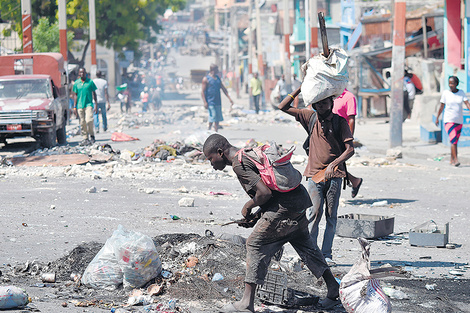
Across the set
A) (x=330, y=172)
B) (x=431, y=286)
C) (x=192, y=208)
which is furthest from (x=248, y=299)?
(x=192, y=208)

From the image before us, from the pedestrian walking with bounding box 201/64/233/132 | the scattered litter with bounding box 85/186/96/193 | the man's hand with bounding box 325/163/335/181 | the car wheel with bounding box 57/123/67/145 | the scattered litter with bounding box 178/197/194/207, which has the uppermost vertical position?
the pedestrian walking with bounding box 201/64/233/132

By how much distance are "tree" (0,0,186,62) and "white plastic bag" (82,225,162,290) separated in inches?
1343

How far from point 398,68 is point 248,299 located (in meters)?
13.4

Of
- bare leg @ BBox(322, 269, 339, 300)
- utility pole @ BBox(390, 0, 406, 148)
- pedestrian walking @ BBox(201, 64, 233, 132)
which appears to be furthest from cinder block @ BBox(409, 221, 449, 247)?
pedestrian walking @ BBox(201, 64, 233, 132)

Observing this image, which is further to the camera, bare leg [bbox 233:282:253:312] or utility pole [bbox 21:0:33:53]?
utility pole [bbox 21:0:33:53]

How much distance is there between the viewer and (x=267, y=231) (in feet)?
18.4

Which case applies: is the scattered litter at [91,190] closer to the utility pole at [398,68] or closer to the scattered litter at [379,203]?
the scattered litter at [379,203]

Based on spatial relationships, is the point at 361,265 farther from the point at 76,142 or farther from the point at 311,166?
the point at 76,142

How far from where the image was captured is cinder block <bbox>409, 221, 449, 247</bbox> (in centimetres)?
829

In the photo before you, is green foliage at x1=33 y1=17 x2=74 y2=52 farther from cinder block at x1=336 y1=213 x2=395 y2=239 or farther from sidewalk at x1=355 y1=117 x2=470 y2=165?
cinder block at x1=336 y1=213 x2=395 y2=239

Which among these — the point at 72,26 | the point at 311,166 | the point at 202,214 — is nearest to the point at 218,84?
the point at 202,214

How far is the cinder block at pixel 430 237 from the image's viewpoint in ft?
27.2

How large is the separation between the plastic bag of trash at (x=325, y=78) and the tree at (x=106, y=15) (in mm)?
34058

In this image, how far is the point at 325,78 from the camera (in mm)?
6742
